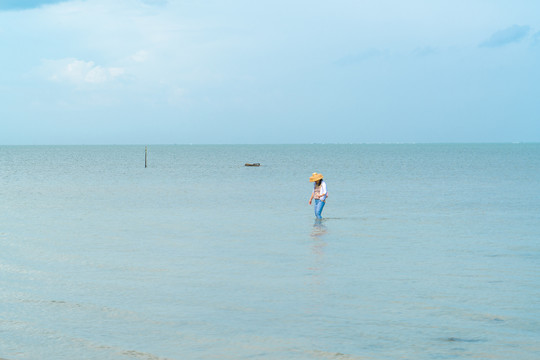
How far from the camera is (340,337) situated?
11.2 m

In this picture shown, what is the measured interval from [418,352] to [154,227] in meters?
17.8

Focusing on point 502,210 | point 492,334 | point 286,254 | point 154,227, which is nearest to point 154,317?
point 492,334

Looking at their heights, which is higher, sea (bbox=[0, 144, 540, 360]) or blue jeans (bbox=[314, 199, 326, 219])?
blue jeans (bbox=[314, 199, 326, 219])

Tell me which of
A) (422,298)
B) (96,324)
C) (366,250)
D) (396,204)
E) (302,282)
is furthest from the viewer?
(396,204)

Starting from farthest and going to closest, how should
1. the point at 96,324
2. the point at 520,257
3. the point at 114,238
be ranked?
the point at 114,238, the point at 520,257, the point at 96,324

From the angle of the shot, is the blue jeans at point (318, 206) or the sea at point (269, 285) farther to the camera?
the blue jeans at point (318, 206)

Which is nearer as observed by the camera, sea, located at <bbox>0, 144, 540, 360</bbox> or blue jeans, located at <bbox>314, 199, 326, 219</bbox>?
sea, located at <bbox>0, 144, 540, 360</bbox>

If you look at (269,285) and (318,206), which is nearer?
(269,285)

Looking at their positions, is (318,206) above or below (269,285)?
above

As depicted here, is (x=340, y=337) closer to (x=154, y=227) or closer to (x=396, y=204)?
(x=154, y=227)

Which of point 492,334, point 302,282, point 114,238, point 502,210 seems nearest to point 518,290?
point 492,334

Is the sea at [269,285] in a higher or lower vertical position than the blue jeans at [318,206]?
lower

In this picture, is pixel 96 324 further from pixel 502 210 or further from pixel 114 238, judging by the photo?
pixel 502 210

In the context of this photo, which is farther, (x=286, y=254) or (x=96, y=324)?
(x=286, y=254)
